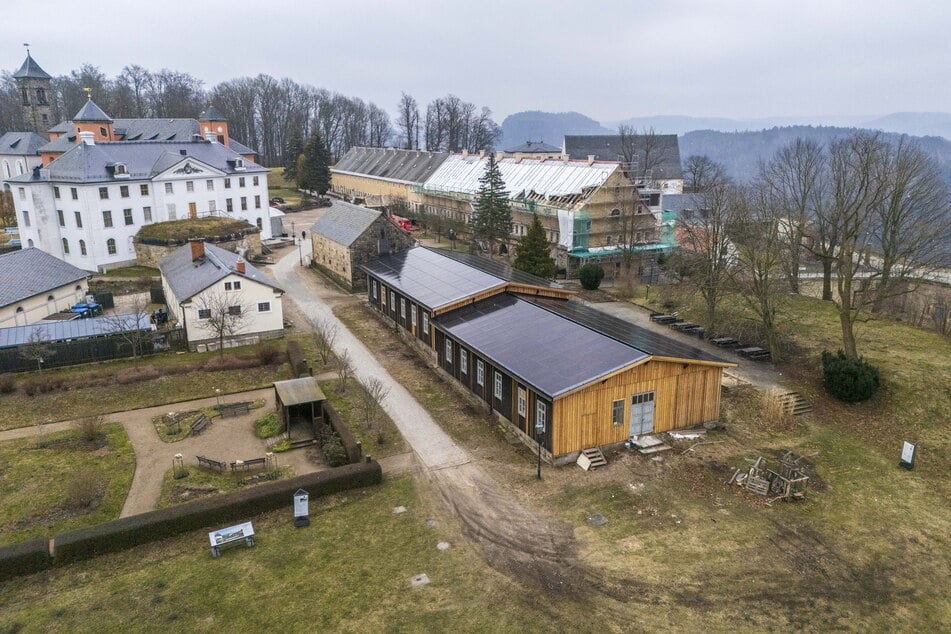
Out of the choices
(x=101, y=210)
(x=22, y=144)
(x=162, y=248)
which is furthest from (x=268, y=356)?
(x=22, y=144)

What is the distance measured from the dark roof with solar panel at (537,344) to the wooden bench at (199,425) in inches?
438

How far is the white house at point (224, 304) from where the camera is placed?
3378cm

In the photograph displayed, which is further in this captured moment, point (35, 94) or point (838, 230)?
point (35, 94)

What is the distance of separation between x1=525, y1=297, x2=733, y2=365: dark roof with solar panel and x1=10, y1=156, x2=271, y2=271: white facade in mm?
39044

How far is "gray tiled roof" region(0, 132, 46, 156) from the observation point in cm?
7644

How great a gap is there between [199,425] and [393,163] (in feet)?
210

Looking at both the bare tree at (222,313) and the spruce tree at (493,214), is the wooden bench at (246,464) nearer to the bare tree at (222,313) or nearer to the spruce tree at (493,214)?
the bare tree at (222,313)

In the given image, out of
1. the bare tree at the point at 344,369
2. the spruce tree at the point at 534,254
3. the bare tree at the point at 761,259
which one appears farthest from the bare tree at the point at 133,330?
the bare tree at the point at 761,259

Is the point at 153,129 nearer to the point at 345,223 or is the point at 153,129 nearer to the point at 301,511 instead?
the point at 345,223

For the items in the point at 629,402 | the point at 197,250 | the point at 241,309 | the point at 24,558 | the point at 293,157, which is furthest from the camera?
the point at 293,157

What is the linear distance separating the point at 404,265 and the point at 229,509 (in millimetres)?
23535

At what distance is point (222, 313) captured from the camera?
1298 inches

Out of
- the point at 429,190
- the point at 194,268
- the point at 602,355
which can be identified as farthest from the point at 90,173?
the point at 602,355

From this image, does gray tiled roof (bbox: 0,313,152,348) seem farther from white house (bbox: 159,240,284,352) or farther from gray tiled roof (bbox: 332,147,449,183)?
gray tiled roof (bbox: 332,147,449,183)
